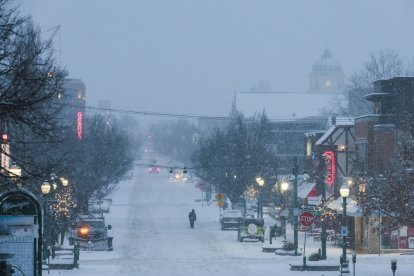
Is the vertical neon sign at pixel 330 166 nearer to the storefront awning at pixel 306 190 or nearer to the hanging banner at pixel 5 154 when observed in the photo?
the storefront awning at pixel 306 190

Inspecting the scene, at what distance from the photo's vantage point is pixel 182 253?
46562mm

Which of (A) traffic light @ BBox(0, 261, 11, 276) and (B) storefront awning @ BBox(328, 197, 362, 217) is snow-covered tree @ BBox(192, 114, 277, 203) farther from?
(A) traffic light @ BBox(0, 261, 11, 276)

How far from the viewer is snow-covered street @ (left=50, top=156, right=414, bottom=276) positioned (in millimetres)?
38094

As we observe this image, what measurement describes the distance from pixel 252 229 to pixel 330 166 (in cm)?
659

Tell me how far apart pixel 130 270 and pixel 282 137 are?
8531cm

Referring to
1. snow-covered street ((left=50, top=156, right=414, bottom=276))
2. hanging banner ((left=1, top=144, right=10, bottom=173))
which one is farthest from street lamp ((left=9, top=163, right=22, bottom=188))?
snow-covered street ((left=50, top=156, right=414, bottom=276))

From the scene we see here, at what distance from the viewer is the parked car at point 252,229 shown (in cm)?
5344

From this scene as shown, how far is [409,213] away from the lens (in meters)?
32.6

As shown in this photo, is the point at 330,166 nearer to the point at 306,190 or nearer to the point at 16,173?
the point at 306,190

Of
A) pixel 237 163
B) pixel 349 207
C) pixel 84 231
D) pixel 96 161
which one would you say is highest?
pixel 237 163

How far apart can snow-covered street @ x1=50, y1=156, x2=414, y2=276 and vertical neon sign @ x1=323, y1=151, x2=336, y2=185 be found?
3576mm

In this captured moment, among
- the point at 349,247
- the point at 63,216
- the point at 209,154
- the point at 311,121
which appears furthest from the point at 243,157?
the point at 311,121

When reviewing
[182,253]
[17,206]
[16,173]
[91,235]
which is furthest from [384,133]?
[17,206]

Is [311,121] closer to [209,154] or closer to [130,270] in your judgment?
[209,154]
